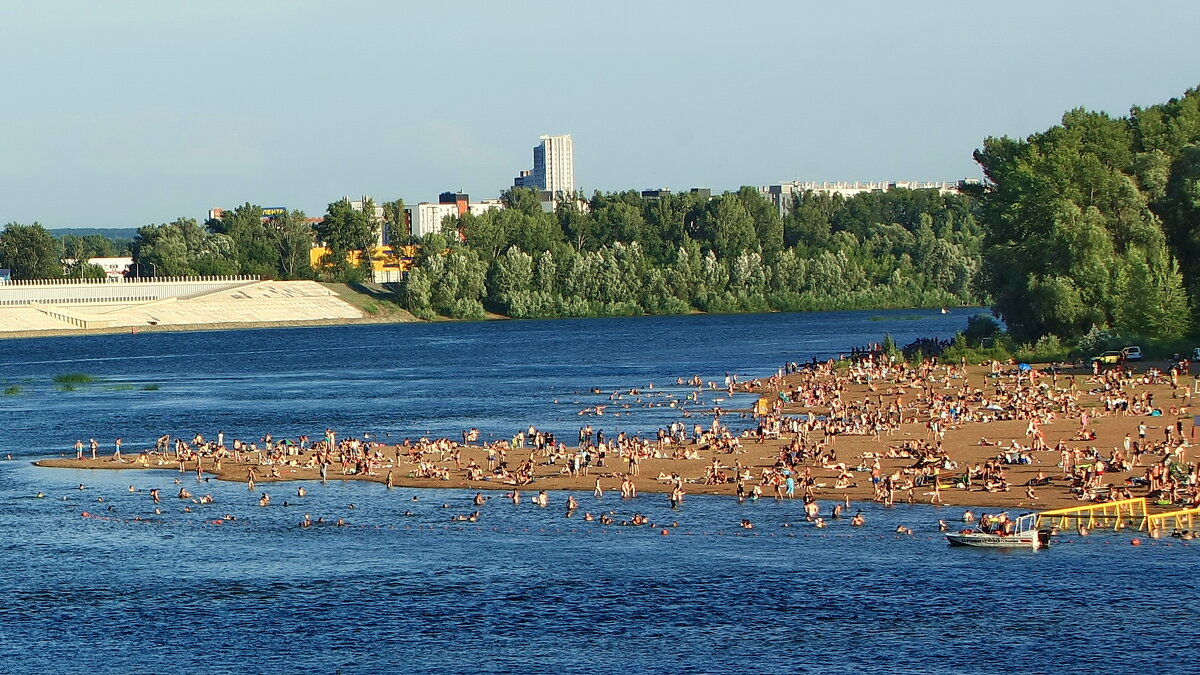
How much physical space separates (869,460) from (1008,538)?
15.9 m

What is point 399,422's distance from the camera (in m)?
93.8

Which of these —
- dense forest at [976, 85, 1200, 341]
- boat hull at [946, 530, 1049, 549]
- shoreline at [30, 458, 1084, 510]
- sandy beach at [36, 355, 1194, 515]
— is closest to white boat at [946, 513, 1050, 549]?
boat hull at [946, 530, 1049, 549]

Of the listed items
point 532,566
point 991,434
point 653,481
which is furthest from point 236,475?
point 991,434

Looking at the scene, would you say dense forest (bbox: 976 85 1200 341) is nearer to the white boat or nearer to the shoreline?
the shoreline

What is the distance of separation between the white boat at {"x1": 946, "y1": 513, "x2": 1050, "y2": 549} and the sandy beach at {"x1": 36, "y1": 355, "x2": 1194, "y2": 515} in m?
5.13

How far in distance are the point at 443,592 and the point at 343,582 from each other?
3.73 meters

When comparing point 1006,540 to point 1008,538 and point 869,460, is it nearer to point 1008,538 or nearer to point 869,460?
point 1008,538

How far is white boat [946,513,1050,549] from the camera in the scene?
→ 5084 centimetres

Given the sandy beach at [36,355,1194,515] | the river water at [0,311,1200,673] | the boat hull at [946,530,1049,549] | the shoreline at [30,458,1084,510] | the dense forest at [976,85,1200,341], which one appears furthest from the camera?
the dense forest at [976,85,1200,341]

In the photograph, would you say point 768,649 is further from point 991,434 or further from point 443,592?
point 991,434

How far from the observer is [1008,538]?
50906mm

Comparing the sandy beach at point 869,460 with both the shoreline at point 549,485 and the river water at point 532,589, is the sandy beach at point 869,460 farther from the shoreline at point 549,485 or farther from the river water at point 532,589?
the river water at point 532,589

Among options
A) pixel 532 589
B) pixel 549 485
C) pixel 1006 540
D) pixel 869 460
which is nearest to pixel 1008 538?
pixel 1006 540

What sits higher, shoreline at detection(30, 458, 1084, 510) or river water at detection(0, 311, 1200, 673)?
shoreline at detection(30, 458, 1084, 510)
